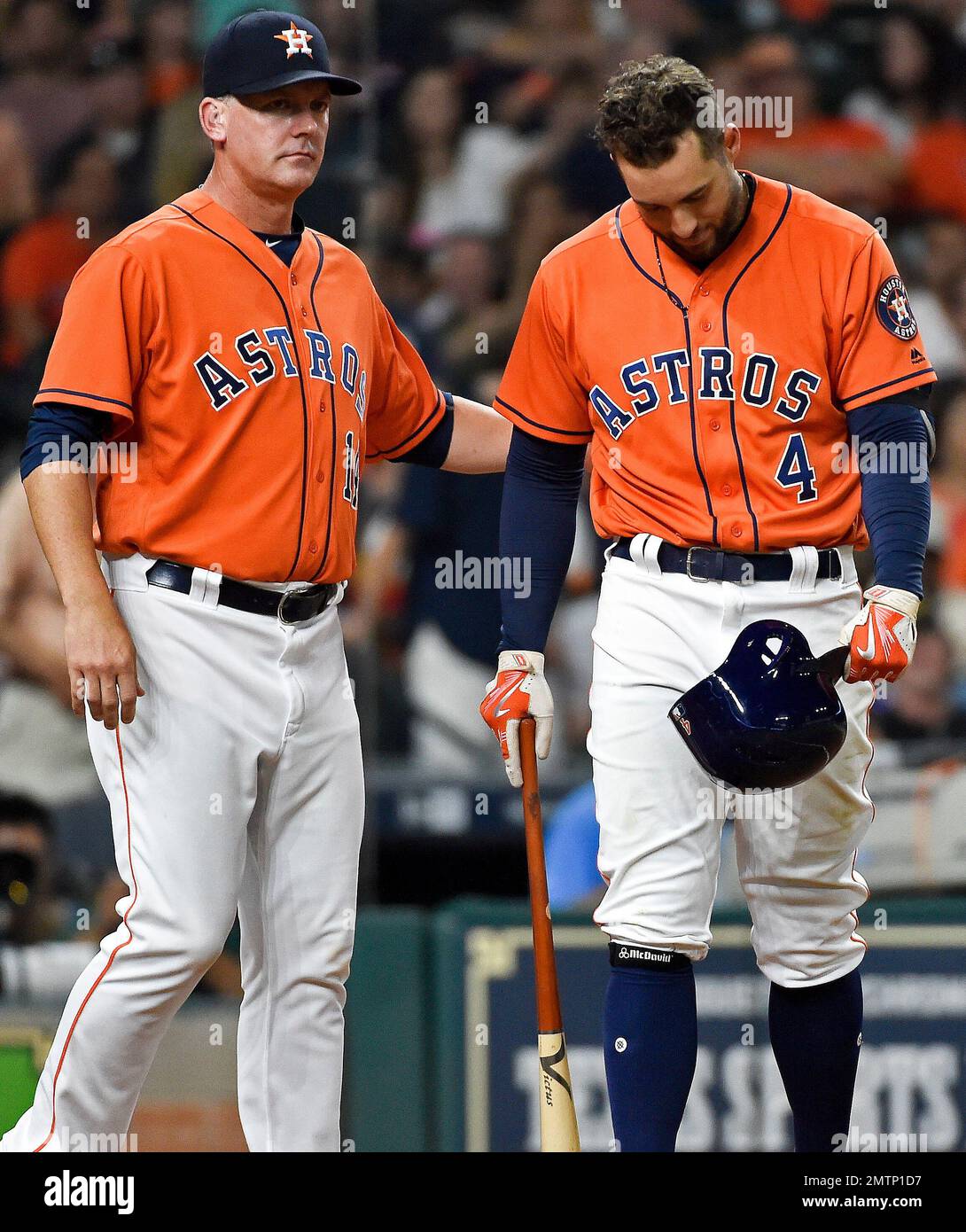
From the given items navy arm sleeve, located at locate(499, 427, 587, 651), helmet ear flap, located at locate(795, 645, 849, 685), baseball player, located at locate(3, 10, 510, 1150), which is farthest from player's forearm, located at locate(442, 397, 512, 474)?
helmet ear flap, located at locate(795, 645, 849, 685)

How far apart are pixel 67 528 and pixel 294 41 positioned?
2.85ft

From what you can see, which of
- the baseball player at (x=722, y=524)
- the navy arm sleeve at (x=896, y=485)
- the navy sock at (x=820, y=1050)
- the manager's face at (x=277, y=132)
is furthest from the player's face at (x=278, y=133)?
the navy sock at (x=820, y=1050)

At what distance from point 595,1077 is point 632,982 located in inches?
67.5

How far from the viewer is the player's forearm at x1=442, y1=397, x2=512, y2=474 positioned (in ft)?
10.8

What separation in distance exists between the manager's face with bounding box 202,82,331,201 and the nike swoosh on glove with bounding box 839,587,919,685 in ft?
3.72

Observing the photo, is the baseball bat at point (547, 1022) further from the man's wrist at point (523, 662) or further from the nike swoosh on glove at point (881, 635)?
the nike swoosh on glove at point (881, 635)

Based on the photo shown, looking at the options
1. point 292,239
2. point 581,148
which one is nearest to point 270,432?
point 292,239

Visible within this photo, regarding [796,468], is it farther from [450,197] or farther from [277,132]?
[450,197]

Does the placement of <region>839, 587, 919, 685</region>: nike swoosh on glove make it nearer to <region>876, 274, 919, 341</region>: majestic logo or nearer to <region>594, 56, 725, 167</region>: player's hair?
<region>876, 274, 919, 341</region>: majestic logo

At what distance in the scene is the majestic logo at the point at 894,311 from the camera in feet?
9.04

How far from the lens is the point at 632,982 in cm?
266

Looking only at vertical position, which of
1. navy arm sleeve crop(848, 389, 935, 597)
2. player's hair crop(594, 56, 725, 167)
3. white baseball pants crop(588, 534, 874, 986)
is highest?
player's hair crop(594, 56, 725, 167)

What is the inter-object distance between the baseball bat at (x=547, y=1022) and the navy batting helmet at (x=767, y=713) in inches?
13.5

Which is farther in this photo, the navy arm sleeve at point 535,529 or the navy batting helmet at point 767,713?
the navy arm sleeve at point 535,529
